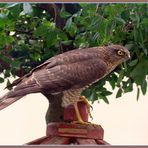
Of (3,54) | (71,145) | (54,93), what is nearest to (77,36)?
(3,54)

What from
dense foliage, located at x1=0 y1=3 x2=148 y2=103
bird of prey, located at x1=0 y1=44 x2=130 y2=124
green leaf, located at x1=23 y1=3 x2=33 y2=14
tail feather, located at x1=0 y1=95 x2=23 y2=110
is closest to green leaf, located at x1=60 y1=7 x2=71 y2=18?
dense foliage, located at x1=0 y1=3 x2=148 y2=103

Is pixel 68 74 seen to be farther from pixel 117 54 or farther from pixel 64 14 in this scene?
pixel 64 14

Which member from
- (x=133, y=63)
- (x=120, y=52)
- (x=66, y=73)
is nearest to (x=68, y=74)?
(x=66, y=73)

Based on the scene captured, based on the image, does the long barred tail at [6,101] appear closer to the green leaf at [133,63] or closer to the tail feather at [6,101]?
the tail feather at [6,101]

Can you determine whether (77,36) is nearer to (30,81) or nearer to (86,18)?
(86,18)

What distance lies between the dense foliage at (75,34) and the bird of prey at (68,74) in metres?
0.11

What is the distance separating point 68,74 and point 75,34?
491mm

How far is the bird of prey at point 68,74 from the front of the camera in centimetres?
141

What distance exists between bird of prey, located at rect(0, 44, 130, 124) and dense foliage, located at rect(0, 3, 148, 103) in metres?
0.11

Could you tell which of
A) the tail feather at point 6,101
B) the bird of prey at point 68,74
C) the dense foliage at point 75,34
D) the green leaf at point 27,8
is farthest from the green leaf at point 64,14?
the tail feather at point 6,101

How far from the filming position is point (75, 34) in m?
1.97

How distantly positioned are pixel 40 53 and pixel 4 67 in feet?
0.48

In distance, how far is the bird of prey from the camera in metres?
1.41

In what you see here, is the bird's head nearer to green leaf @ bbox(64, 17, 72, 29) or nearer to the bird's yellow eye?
the bird's yellow eye
